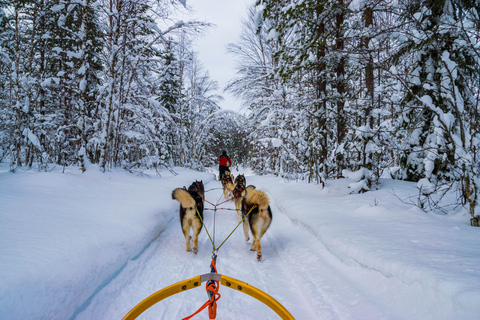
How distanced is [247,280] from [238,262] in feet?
1.85

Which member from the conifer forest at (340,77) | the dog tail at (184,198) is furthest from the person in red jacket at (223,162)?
the dog tail at (184,198)

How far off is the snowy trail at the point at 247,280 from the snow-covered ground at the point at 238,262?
1 centimetres

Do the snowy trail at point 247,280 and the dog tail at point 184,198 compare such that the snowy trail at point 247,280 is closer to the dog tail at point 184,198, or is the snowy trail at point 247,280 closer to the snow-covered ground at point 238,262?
the snow-covered ground at point 238,262

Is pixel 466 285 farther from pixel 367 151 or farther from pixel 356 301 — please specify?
pixel 367 151

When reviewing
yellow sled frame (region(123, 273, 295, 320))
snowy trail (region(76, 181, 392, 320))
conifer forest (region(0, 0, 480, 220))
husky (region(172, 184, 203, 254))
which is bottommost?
snowy trail (region(76, 181, 392, 320))

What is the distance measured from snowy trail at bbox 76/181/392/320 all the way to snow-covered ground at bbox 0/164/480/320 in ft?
0.04

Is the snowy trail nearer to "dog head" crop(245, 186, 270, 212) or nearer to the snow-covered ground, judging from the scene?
the snow-covered ground

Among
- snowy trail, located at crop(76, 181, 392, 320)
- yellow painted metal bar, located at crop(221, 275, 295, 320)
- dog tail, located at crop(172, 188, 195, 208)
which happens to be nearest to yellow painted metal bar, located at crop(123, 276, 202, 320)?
yellow painted metal bar, located at crop(221, 275, 295, 320)

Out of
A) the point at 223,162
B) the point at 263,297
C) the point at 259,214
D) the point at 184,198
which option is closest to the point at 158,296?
the point at 263,297

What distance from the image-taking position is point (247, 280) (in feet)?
9.47

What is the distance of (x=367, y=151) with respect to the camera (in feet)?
18.7

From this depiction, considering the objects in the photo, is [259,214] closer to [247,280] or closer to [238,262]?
[238,262]

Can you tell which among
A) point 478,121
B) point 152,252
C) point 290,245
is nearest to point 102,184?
point 152,252

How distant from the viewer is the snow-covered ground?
1.93 m
